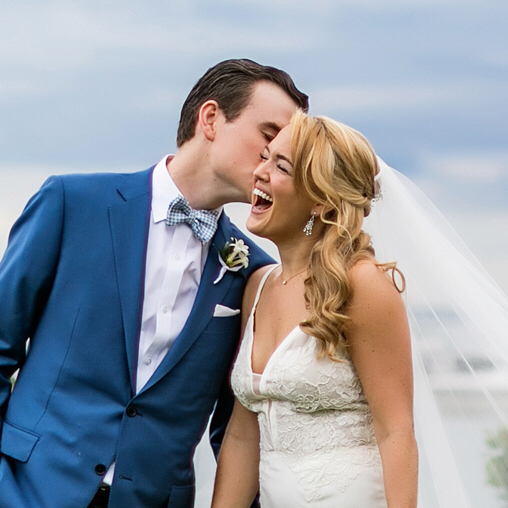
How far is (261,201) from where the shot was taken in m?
4.35

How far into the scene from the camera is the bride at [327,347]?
152 inches

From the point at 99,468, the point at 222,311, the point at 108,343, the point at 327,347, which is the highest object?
the point at 222,311

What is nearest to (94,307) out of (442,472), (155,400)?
(155,400)

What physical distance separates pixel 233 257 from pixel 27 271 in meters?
1.00

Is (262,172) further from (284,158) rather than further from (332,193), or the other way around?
(332,193)

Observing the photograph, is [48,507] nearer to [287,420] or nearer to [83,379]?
[83,379]

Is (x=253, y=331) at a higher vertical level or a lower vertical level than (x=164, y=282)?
lower

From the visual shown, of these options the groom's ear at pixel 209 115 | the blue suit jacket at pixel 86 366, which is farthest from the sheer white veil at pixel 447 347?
the blue suit jacket at pixel 86 366

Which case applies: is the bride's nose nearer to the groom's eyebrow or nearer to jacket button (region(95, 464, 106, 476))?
the groom's eyebrow

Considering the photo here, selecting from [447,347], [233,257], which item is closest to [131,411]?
[233,257]

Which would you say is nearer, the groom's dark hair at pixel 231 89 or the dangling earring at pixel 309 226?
the dangling earring at pixel 309 226

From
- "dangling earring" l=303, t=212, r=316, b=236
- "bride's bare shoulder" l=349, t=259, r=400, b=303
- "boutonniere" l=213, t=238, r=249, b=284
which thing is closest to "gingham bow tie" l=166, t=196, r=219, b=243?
"boutonniere" l=213, t=238, r=249, b=284

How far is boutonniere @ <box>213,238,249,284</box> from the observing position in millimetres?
4473

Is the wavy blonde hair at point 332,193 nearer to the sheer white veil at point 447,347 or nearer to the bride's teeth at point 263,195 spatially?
the bride's teeth at point 263,195
